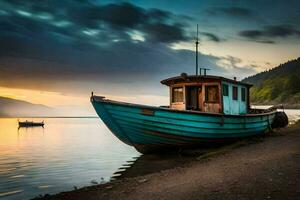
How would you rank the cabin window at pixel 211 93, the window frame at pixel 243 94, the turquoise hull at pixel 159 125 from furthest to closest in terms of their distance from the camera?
→ 1. the window frame at pixel 243 94
2. the cabin window at pixel 211 93
3. the turquoise hull at pixel 159 125

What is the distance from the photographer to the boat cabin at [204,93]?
19.3 metres

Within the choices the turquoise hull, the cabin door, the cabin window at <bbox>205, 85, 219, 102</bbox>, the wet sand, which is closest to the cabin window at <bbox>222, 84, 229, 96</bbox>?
the cabin window at <bbox>205, 85, 219, 102</bbox>

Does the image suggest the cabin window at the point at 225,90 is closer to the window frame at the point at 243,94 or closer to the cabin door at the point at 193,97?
the cabin door at the point at 193,97

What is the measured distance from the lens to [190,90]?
20391 mm

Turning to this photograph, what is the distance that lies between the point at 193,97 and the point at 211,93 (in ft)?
4.02

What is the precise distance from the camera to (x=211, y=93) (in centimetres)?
1955

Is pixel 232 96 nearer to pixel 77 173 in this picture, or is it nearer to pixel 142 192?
pixel 77 173

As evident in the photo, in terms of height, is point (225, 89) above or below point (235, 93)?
above

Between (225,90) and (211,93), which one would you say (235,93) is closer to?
(225,90)

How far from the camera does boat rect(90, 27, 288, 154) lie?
16.3 metres

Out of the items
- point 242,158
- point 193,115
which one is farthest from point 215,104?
point 242,158

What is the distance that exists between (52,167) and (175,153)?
817 cm

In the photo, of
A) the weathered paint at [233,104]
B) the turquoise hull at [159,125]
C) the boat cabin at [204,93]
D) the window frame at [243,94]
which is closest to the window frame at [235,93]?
the boat cabin at [204,93]

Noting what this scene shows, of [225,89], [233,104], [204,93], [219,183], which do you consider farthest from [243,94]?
[219,183]
